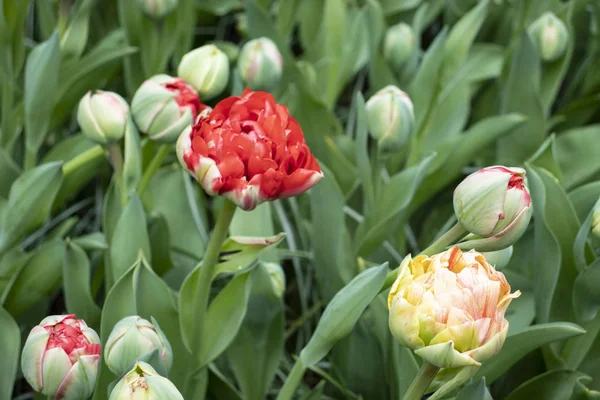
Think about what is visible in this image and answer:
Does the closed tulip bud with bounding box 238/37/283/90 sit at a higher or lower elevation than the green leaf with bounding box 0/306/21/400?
higher

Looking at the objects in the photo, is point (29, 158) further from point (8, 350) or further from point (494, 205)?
point (494, 205)

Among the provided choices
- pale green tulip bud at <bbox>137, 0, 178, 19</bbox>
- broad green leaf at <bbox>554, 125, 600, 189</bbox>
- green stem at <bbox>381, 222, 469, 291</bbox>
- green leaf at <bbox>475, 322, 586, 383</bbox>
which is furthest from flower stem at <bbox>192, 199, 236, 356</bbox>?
broad green leaf at <bbox>554, 125, 600, 189</bbox>

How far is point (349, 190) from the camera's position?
0.88 m

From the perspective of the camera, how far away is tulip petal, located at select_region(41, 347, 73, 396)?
47 cm

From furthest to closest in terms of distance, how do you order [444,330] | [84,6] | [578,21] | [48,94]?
1. [578,21]
2. [84,6]
3. [48,94]
4. [444,330]

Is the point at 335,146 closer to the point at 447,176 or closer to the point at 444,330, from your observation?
the point at 447,176

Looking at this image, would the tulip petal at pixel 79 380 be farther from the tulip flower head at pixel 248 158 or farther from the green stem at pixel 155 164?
the green stem at pixel 155 164

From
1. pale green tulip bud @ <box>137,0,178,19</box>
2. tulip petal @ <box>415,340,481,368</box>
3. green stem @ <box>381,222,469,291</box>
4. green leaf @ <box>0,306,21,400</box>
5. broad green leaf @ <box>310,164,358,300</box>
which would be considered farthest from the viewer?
pale green tulip bud @ <box>137,0,178,19</box>

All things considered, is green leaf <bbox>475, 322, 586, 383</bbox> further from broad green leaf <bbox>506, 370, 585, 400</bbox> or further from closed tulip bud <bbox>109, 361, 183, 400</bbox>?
closed tulip bud <bbox>109, 361, 183, 400</bbox>

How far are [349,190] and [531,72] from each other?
232 millimetres

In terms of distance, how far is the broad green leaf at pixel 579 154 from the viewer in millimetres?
897

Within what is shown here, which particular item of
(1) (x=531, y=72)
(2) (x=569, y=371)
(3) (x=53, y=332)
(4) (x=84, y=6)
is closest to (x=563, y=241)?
(2) (x=569, y=371)

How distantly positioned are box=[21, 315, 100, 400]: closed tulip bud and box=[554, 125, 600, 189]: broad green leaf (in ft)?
1.96

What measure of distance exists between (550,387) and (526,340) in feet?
0.27
